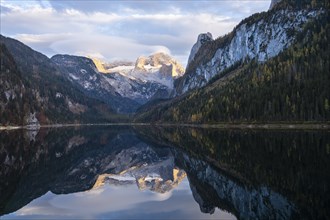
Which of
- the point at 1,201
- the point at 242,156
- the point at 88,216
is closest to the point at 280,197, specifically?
the point at 88,216

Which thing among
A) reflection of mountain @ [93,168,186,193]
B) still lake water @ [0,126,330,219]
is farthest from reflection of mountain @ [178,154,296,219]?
reflection of mountain @ [93,168,186,193]

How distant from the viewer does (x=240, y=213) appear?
33.7 meters

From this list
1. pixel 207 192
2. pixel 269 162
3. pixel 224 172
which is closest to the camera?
pixel 207 192

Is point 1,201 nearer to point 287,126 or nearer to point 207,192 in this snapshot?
point 207,192

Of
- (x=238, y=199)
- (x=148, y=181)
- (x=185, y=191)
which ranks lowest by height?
(x=148, y=181)

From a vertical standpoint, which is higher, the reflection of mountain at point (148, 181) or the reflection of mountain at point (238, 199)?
the reflection of mountain at point (238, 199)

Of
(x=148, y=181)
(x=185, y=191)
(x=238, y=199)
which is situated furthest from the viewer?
(x=148, y=181)

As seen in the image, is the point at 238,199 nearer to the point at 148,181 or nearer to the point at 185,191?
the point at 185,191

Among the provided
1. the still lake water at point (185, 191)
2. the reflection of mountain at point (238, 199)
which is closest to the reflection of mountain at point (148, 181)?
the still lake water at point (185, 191)

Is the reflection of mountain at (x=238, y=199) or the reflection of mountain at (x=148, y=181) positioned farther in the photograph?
the reflection of mountain at (x=148, y=181)

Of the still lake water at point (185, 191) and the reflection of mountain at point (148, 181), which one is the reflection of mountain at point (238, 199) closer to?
the still lake water at point (185, 191)

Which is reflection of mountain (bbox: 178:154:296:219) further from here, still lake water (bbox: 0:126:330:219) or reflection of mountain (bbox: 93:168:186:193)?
reflection of mountain (bbox: 93:168:186:193)

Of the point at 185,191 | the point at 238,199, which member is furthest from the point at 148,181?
the point at 238,199

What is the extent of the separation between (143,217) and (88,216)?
4293 millimetres
